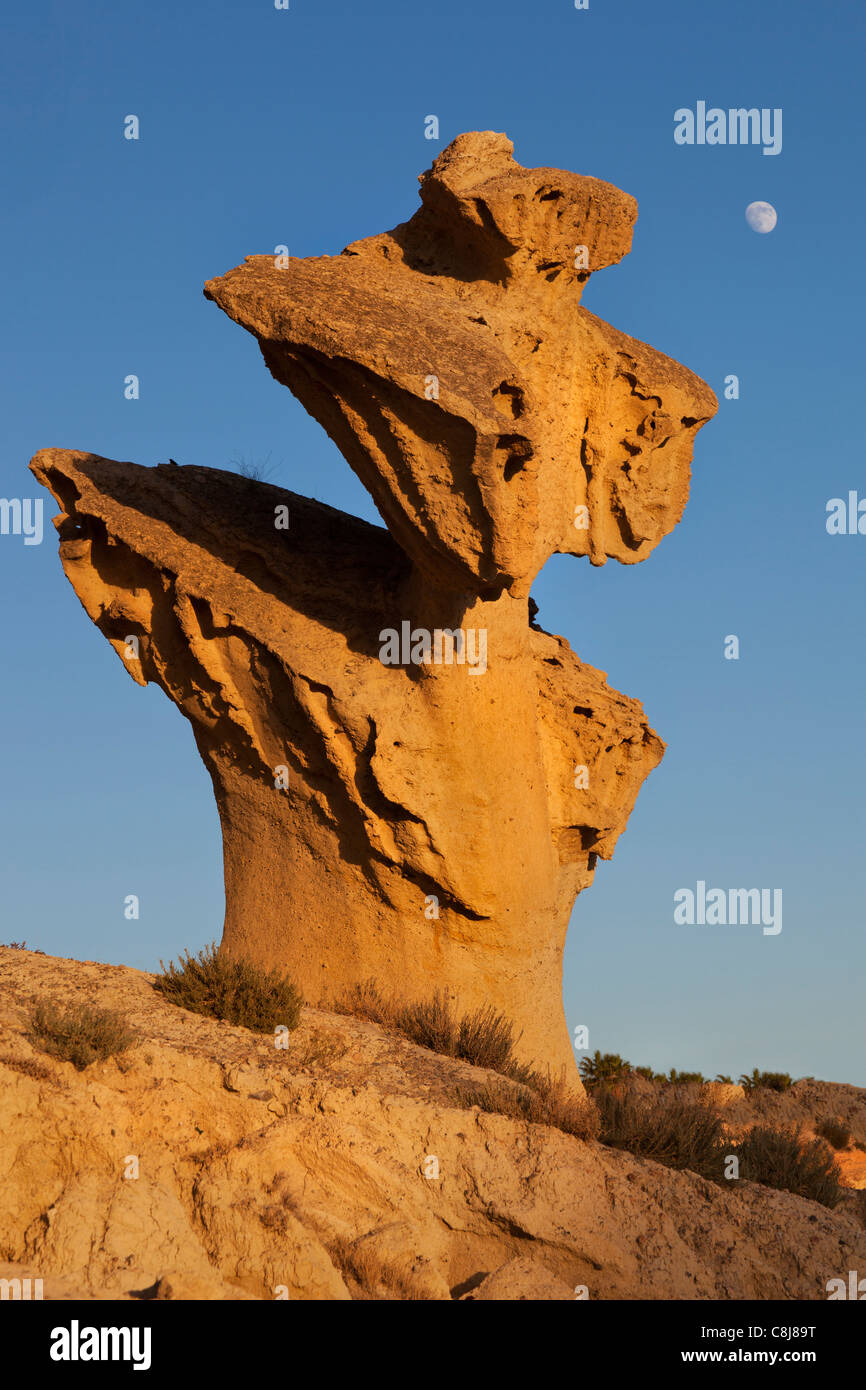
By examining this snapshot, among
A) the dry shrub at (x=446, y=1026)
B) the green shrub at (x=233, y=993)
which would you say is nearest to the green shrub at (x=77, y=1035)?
the green shrub at (x=233, y=993)

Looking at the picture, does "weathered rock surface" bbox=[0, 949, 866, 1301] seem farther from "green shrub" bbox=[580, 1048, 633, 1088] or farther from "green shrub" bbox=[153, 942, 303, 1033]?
"green shrub" bbox=[580, 1048, 633, 1088]

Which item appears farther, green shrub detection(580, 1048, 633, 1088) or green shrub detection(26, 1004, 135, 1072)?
green shrub detection(580, 1048, 633, 1088)

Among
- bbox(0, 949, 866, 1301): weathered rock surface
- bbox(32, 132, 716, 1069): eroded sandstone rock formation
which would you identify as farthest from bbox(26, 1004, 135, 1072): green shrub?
bbox(32, 132, 716, 1069): eroded sandstone rock formation

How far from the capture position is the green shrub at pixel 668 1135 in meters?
10.6

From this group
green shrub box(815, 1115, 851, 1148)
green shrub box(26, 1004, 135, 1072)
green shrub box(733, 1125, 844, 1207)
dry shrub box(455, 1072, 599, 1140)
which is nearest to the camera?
green shrub box(26, 1004, 135, 1072)

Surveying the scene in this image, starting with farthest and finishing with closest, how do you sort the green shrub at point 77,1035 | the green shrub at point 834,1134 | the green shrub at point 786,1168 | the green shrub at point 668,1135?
the green shrub at point 834,1134
the green shrub at point 786,1168
the green shrub at point 668,1135
the green shrub at point 77,1035

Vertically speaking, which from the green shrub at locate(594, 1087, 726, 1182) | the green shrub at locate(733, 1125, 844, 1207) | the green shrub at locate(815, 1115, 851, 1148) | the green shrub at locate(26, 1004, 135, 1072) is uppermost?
the green shrub at locate(26, 1004, 135, 1072)

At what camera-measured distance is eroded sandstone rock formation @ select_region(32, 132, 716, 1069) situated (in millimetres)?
11344

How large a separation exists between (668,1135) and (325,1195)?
10.7 feet

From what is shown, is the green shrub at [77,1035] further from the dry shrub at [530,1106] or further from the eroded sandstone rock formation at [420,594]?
the eroded sandstone rock formation at [420,594]

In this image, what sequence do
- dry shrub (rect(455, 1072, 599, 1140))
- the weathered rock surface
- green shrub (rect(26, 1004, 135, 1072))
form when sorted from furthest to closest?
1. dry shrub (rect(455, 1072, 599, 1140))
2. green shrub (rect(26, 1004, 135, 1072))
3. the weathered rock surface

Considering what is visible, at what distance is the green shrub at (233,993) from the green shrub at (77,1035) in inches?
48.3

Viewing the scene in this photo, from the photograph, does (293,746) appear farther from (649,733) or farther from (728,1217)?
(728,1217)

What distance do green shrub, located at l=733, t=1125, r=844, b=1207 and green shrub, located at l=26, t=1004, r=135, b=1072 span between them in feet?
16.7
